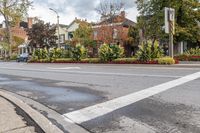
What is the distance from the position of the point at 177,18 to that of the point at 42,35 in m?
31.1

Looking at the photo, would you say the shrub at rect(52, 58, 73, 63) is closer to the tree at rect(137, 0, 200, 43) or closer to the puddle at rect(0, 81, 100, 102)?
the tree at rect(137, 0, 200, 43)

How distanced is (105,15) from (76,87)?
134 feet

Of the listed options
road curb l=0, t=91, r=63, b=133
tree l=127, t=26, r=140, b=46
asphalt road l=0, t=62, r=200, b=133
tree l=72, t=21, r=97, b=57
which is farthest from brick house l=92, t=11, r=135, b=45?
road curb l=0, t=91, r=63, b=133

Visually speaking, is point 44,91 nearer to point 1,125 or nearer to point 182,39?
point 1,125

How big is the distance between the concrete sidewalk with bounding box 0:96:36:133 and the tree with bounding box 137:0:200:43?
30474 mm

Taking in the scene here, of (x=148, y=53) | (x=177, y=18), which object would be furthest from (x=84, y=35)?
(x=148, y=53)

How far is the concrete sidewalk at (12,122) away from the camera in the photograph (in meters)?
6.43

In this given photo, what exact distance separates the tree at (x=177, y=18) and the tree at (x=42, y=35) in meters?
26.7

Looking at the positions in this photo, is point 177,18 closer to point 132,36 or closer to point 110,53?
point 110,53

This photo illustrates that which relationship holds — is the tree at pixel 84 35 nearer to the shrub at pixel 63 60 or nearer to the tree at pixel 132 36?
the tree at pixel 132 36

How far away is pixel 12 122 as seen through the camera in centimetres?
706

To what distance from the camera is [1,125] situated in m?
6.79

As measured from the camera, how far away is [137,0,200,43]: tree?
37188 millimetres

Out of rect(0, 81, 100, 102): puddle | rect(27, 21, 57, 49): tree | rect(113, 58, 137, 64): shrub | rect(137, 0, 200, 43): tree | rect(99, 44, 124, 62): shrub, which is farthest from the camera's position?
rect(27, 21, 57, 49): tree
